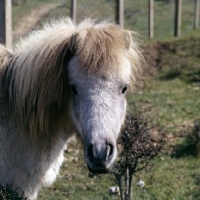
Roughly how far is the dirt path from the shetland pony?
14.6ft

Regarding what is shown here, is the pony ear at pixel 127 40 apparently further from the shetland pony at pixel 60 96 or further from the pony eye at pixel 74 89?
the pony eye at pixel 74 89

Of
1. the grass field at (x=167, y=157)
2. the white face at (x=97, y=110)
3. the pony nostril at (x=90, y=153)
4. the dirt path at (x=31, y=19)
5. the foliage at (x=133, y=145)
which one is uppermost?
the white face at (x=97, y=110)

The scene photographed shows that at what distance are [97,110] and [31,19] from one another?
20.5ft

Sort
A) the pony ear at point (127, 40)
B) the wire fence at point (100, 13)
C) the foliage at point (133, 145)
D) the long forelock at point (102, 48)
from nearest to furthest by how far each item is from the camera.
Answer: the long forelock at point (102, 48)
the pony ear at point (127, 40)
the foliage at point (133, 145)
the wire fence at point (100, 13)

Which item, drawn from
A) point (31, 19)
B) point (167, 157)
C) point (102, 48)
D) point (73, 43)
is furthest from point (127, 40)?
point (31, 19)

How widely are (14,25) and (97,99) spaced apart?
19.4 feet

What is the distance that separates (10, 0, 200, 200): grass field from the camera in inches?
233

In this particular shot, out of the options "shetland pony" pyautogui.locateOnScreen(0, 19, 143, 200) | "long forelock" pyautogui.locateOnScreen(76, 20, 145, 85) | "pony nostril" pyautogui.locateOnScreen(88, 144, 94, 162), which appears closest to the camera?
"pony nostril" pyautogui.locateOnScreen(88, 144, 94, 162)

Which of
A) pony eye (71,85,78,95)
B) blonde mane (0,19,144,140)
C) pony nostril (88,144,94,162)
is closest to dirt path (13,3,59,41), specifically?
blonde mane (0,19,144,140)

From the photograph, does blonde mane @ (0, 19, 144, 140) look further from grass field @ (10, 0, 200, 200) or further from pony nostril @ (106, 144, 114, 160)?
grass field @ (10, 0, 200, 200)

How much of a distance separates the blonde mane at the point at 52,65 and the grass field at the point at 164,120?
1.82 m

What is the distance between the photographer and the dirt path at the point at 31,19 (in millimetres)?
8905

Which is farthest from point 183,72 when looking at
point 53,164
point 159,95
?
point 53,164

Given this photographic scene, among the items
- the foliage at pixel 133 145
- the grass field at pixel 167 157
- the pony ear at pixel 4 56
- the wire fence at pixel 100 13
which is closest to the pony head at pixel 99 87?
the pony ear at pixel 4 56
